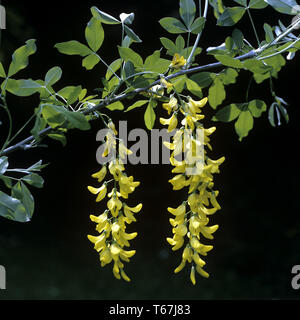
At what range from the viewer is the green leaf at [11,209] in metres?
0.82

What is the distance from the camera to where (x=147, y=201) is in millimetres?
3580

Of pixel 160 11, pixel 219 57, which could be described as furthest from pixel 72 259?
pixel 219 57

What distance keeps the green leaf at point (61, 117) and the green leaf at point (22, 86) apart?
0.07 meters

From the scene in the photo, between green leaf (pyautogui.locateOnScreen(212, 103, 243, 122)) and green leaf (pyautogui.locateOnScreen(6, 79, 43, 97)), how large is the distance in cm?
40

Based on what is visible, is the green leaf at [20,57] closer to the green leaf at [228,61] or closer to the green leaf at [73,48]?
the green leaf at [73,48]

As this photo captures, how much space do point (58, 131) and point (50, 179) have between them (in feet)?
9.30

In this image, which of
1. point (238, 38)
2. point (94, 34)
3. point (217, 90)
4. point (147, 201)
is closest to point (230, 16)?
point (238, 38)

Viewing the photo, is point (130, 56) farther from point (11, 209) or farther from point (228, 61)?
point (11, 209)

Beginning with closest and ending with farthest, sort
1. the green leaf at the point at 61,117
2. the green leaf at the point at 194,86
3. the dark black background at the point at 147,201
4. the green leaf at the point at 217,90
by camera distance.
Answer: the green leaf at the point at 61,117
the green leaf at the point at 194,86
the green leaf at the point at 217,90
the dark black background at the point at 147,201

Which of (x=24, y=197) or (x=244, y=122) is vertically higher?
(x=244, y=122)

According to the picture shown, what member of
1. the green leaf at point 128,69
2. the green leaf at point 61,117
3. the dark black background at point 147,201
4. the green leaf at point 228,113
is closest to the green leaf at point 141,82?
the green leaf at point 128,69

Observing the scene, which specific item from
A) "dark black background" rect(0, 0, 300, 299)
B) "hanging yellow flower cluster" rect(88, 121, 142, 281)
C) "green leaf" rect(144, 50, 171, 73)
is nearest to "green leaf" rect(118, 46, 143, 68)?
"green leaf" rect(144, 50, 171, 73)

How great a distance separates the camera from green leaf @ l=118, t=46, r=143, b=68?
2.87ft

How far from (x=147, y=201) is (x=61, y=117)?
2.78 meters
